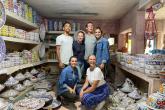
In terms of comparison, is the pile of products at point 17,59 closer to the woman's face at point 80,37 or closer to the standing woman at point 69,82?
the standing woman at point 69,82

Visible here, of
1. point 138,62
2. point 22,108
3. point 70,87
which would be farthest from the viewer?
point 70,87

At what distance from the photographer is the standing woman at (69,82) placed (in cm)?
398

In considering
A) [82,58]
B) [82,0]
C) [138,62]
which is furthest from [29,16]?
[138,62]

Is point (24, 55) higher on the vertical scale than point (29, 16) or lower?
lower

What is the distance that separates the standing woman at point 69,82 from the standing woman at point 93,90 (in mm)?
361

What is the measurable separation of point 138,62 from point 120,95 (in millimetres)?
967

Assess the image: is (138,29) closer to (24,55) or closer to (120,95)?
(120,95)

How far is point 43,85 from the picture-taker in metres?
5.26

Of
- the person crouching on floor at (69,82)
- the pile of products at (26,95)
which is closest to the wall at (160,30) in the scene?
the pile of products at (26,95)

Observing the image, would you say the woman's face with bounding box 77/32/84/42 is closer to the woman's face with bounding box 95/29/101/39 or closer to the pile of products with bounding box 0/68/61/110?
the woman's face with bounding box 95/29/101/39

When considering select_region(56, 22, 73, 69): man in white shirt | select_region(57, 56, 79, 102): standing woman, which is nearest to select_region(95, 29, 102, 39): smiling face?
select_region(56, 22, 73, 69): man in white shirt

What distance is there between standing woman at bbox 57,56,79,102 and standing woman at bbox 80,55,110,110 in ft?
1.18

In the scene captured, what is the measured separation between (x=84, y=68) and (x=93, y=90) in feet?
3.51

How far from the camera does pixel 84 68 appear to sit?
15.3 feet
